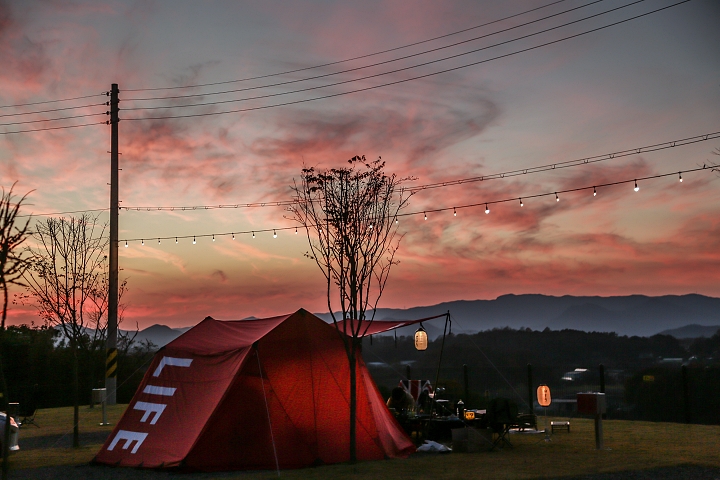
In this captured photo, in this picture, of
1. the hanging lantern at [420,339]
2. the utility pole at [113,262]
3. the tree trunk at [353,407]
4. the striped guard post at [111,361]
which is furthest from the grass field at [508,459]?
the utility pole at [113,262]

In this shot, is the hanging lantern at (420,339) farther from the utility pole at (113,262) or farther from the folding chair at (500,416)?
the utility pole at (113,262)

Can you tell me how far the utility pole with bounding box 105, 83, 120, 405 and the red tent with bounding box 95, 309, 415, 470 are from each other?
7.19m

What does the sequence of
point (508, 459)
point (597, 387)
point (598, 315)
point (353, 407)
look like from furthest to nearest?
point (598, 315) < point (597, 387) < point (508, 459) < point (353, 407)

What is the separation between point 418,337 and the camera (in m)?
13.4

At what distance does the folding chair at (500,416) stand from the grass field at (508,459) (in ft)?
1.18

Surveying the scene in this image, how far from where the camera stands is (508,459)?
10305 mm

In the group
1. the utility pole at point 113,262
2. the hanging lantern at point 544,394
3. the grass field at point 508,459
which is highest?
the utility pole at point 113,262

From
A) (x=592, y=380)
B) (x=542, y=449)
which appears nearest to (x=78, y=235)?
(x=542, y=449)

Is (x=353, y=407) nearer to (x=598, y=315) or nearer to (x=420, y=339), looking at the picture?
(x=420, y=339)

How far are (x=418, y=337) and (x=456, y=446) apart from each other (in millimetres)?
2551

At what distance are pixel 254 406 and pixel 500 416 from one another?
4311mm

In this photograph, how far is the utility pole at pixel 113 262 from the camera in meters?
17.3

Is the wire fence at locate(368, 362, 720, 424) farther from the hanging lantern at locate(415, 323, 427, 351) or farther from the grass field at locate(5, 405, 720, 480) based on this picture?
the grass field at locate(5, 405, 720, 480)

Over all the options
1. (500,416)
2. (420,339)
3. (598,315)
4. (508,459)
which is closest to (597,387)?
(420,339)
